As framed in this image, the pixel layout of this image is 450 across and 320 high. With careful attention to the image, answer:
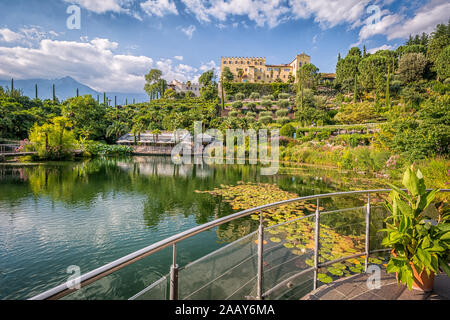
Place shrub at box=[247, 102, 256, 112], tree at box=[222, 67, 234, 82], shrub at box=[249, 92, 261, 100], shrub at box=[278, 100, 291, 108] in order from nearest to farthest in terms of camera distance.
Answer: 1. shrub at box=[278, 100, 291, 108]
2. shrub at box=[247, 102, 256, 112]
3. shrub at box=[249, 92, 261, 100]
4. tree at box=[222, 67, 234, 82]

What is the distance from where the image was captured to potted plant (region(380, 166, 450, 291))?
188 centimetres

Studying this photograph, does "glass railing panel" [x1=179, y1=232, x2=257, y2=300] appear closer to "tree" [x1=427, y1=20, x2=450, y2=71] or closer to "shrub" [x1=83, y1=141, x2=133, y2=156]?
"shrub" [x1=83, y1=141, x2=133, y2=156]

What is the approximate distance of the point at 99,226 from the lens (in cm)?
667

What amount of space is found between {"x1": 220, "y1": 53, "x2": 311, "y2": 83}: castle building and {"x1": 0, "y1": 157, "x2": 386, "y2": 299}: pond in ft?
199

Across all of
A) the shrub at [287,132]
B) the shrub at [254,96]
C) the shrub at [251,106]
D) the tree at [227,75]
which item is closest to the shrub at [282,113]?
the shrub at [251,106]

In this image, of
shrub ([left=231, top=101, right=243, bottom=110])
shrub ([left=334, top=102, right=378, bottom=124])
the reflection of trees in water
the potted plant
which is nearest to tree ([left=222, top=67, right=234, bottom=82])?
shrub ([left=231, top=101, right=243, bottom=110])

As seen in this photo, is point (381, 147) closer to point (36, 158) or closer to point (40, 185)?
point (40, 185)

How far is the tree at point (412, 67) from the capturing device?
41.0m

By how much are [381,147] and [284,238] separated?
1682 centimetres

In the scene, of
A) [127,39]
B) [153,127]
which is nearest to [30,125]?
[153,127]

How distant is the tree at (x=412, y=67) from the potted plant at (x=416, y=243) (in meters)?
53.2
